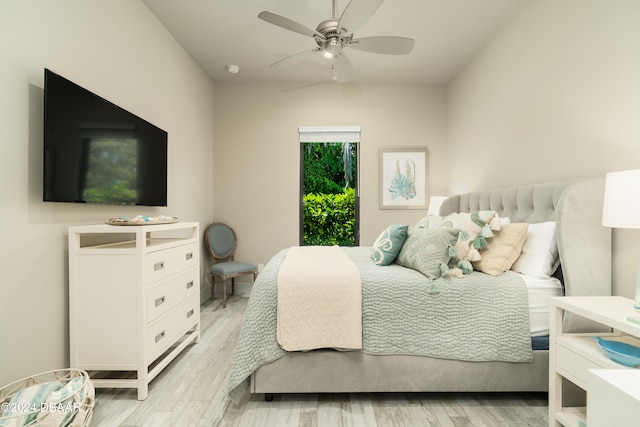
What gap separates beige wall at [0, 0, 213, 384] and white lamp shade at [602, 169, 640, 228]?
2646 millimetres

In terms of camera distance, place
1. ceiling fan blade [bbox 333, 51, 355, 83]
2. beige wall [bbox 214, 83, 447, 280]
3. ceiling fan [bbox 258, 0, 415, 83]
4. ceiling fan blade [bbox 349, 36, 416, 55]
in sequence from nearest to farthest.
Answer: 1. ceiling fan [bbox 258, 0, 415, 83]
2. ceiling fan blade [bbox 349, 36, 416, 55]
3. ceiling fan blade [bbox 333, 51, 355, 83]
4. beige wall [bbox 214, 83, 447, 280]

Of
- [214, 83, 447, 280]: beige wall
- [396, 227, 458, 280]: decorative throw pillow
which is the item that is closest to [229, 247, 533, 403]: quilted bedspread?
[396, 227, 458, 280]: decorative throw pillow

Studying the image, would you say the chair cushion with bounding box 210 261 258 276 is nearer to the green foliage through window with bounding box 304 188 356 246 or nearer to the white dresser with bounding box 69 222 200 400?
the green foliage through window with bounding box 304 188 356 246

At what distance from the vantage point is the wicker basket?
4.09ft

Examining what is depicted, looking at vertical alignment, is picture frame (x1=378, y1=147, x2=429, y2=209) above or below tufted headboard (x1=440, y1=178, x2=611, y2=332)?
above

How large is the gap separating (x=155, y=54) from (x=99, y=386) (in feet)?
8.26

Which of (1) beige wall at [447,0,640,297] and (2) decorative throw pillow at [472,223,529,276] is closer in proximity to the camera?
(1) beige wall at [447,0,640,297]

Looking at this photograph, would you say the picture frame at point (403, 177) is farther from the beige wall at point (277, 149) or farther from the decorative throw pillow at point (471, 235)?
the decorative throw pillow at point (471, 235)

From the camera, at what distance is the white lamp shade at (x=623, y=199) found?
122cm

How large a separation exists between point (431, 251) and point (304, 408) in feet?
3.61

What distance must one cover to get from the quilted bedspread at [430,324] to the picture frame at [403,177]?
8.20 ft

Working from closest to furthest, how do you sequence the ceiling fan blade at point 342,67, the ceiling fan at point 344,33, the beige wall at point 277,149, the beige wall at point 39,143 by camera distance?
the beige wall at point 39,143, the ceiling fan at point 344,33, the ceiling fan blade at point 342,67, the beige wall at point 277,149

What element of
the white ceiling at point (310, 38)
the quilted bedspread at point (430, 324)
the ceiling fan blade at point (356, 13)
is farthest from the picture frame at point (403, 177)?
the quilted bedspread at point (430, 324)

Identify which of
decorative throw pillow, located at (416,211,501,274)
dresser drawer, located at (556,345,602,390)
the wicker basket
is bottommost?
the wicker basket
